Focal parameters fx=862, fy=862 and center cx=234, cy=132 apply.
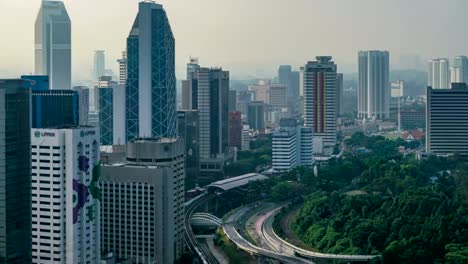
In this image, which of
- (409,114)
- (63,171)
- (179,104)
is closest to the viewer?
(63,171)

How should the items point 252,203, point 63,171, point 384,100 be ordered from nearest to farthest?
1. point 63,171
2. point 252,203
3. point 384,100

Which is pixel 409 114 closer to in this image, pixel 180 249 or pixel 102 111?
pixel 102 111

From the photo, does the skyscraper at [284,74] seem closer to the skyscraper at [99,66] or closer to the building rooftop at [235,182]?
the skyscraper at [99,66]

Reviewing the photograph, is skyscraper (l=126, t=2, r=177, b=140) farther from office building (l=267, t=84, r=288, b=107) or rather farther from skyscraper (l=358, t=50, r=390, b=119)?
skyscraper (l=358, t=50, r=390, b=119)

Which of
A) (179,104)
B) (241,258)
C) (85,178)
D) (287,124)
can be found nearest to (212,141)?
(287,124)

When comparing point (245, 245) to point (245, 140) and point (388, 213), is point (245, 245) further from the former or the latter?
point (245, 140)

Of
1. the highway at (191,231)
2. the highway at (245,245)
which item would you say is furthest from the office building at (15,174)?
the highway at (245,245)
